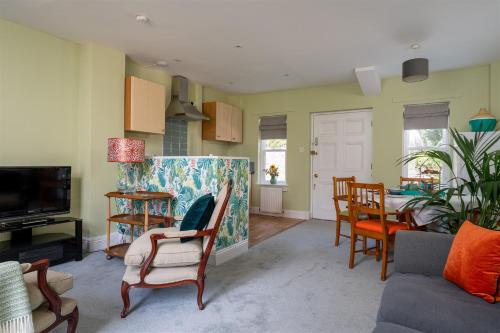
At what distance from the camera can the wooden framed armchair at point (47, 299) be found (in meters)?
1.53

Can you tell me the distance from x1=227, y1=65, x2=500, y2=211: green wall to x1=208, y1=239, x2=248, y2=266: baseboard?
2.67 m

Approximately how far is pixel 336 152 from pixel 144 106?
11.8 ft

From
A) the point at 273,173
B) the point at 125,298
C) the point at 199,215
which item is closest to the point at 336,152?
the point at 273,173

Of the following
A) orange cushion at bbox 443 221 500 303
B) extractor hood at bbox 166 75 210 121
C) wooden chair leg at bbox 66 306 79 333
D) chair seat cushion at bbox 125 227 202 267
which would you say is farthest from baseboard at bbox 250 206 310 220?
wooden chair leg at bbox 66 306 79 333

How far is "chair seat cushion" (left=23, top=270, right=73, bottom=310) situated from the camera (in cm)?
154

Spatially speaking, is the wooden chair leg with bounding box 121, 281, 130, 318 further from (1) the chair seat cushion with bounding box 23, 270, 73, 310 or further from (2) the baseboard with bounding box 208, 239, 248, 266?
(2) the baseboard with bounding box 208, 239, 248, 266

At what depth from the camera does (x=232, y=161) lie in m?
3.35

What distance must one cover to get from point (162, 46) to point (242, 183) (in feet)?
6.91

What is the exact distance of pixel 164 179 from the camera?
3488 mm

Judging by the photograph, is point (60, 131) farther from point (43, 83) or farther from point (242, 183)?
point (242, 183)

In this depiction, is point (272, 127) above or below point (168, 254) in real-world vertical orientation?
above

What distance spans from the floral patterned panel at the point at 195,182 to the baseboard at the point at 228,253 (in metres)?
0.05

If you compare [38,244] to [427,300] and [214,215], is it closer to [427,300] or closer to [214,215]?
[214,215]

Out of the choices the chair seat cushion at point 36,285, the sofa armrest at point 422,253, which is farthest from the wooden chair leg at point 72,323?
the sofa armrest at point 422,253
